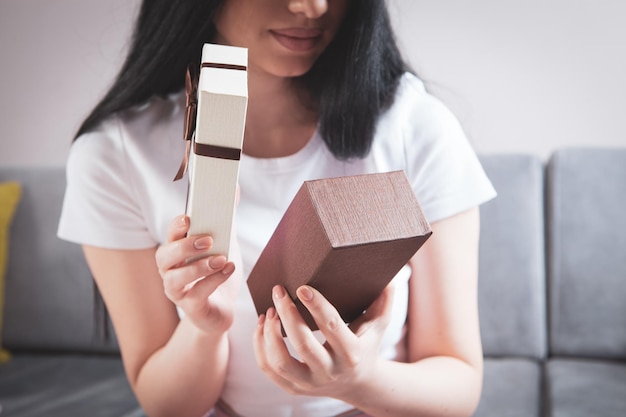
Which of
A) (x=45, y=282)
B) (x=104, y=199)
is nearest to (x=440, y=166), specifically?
(x=104, y=199)

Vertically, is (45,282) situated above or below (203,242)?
below

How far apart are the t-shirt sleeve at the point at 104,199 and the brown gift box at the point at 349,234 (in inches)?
15.6

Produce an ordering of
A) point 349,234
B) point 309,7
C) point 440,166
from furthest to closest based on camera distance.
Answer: point 440,166 < point 309,7 < point 349,234

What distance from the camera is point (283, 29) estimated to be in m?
0.87

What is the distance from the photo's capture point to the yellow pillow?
1.81 metres

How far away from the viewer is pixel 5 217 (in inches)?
71.5

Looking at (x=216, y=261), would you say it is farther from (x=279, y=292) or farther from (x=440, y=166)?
(x=440, y=166)

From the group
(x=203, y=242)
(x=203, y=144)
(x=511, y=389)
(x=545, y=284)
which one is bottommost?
(x=511, y=389)

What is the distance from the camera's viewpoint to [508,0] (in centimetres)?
194

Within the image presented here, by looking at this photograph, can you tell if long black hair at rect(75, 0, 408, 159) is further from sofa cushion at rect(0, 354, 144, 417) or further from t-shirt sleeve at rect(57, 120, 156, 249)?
sofa cushion at rect(0, 354, 144, 417)

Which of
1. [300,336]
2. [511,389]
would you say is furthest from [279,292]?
[511,389]

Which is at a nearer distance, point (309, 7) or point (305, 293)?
point (305, 293)

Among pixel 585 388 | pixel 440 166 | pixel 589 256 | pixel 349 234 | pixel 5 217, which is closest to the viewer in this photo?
pixel 349 234

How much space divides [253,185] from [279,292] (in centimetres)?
34
